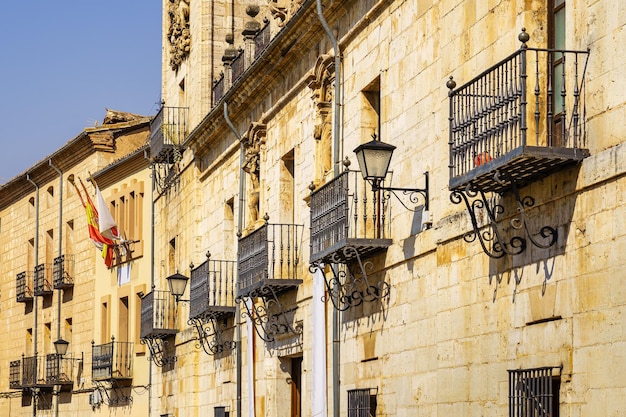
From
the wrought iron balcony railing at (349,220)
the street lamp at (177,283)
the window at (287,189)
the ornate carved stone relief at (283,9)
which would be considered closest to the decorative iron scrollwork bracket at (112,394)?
the street lamp at (177,283)

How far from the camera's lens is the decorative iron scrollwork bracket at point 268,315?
21.3 m

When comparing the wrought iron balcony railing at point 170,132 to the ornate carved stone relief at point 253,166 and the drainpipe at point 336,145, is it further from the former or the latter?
the drainpipe at point 336,145

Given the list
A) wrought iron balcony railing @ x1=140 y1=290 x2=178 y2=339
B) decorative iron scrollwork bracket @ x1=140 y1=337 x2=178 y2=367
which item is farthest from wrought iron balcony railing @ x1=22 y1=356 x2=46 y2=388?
wrought iron balcony railing @ x1=140 y1=290 x2=178 y2=339

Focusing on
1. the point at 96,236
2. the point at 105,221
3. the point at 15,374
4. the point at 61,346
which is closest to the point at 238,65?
the point at 105,221

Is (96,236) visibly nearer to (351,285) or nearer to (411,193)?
(351,285)

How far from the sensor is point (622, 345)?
10.8m

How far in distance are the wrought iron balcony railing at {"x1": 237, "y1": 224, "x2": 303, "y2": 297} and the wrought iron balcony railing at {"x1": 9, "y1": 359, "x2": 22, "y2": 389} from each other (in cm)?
2376

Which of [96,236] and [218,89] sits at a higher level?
[218,89]

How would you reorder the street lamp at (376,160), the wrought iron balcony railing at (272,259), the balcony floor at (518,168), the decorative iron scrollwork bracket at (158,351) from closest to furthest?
the balcony floor at (518,168) → the street lamp at (376,160) → the wrought iron balcony railing at (272,259) → the decorative iron scrollwork bracket at (158,351)

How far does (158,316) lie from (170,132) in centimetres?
384

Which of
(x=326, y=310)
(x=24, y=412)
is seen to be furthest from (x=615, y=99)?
(x=24, y=412)

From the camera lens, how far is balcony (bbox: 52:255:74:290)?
40906mm

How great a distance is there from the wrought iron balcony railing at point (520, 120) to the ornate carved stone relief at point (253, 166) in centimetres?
1034

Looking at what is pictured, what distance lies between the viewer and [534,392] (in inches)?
475
